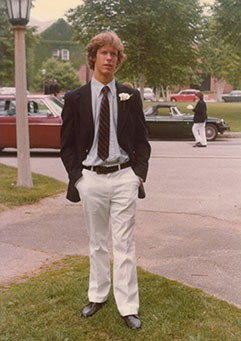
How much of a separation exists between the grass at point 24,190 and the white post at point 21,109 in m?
0.27

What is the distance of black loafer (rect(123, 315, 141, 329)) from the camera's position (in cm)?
359

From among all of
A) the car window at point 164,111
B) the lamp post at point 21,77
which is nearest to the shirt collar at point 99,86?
the lamp post at point 21,77

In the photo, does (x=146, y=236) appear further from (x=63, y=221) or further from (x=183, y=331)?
(x=183, y=331)

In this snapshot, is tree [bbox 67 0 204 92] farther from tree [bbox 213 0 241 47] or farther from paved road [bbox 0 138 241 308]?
paved road [bbox 0 138 241 308]

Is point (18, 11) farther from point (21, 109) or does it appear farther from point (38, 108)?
point (38, 108)

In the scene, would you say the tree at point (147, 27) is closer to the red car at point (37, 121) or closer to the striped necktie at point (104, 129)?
the red car at point (37, 121)

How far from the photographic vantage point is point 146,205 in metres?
7.86

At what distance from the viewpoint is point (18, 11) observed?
884cm

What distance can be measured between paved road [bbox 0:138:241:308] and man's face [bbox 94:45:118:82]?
6.68 feet

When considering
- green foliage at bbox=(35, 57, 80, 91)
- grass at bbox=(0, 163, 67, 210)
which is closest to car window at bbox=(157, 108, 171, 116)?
grass at bbox=(0, 163, 67, 210)

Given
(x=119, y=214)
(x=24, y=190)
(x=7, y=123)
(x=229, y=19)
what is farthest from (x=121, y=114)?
(x=229, y=19)

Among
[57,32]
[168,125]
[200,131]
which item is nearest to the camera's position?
[200,131]

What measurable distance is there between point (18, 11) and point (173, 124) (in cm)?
1086

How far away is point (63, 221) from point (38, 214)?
0.59 m
